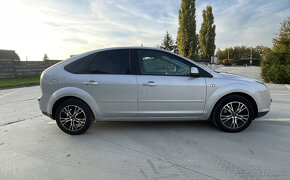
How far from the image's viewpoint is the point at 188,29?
22.0 m

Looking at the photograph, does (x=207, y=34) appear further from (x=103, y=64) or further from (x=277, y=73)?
(x=103, y=64)

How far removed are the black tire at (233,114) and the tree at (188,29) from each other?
20.1 m

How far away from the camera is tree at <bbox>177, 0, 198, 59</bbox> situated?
21.8 m

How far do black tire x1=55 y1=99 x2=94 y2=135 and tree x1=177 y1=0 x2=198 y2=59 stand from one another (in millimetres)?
20928

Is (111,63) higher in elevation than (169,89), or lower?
higher

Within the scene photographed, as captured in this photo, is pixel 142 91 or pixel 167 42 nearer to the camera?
pixel 142 91

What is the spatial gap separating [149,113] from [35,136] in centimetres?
224

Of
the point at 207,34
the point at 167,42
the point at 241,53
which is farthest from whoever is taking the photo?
the point at 241,53

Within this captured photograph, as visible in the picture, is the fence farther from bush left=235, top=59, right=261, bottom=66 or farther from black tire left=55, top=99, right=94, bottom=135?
bush left=235, top=59, right=261, bottom=66

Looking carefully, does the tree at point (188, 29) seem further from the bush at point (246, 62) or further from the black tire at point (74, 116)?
the bush at point (246, 62)

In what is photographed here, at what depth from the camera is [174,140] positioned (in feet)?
9.33

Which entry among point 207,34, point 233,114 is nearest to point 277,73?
point 233,114

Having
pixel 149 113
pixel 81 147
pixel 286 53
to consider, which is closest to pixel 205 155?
pixel 149 113

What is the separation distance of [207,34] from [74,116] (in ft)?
110
